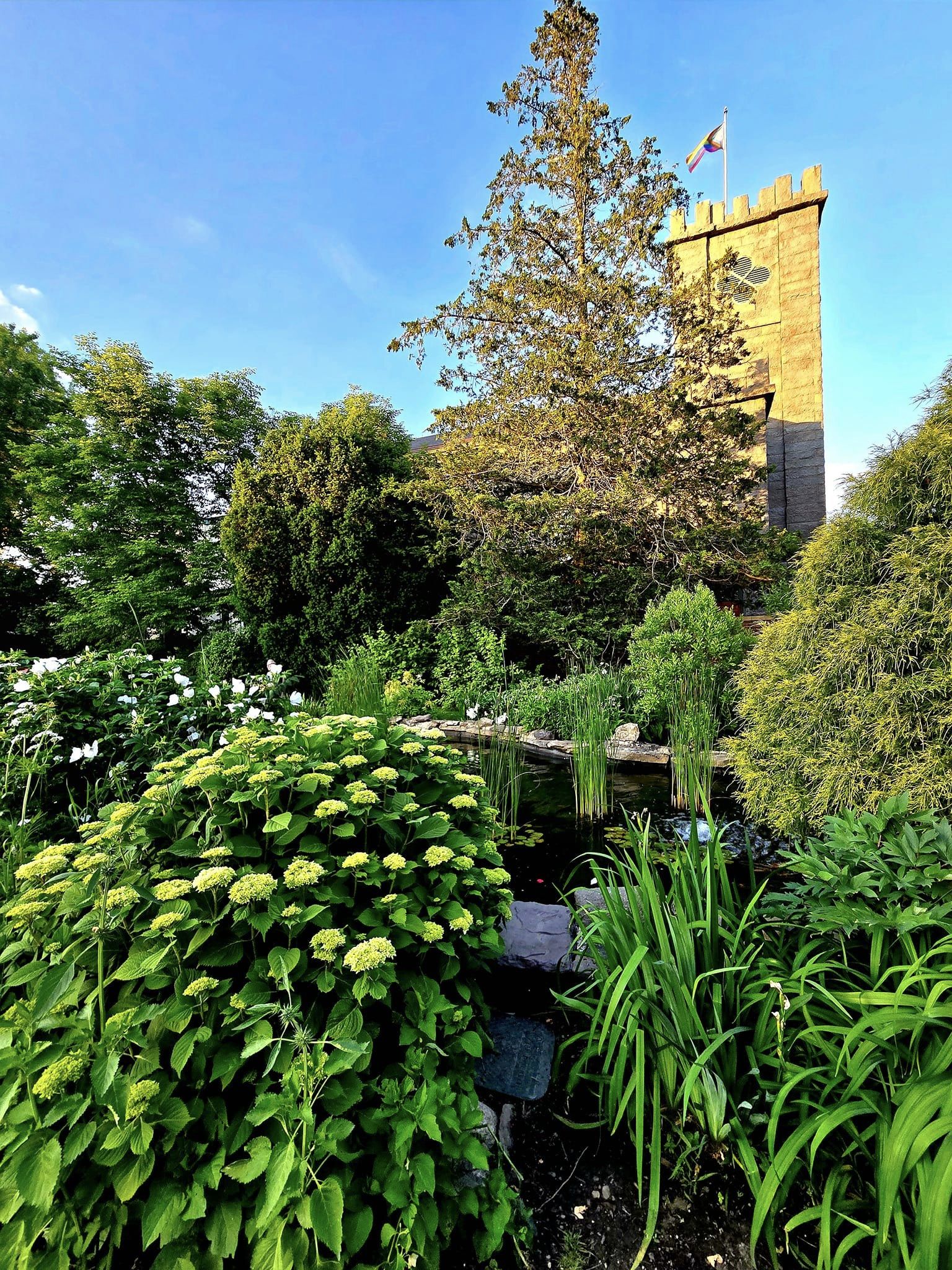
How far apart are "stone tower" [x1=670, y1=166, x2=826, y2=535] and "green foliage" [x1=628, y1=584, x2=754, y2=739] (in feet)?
25.3

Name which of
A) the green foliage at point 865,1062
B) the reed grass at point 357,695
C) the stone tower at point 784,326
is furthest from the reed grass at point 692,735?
the stone tower at point 784,326

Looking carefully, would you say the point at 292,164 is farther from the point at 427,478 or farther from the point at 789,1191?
the point at 789,1191

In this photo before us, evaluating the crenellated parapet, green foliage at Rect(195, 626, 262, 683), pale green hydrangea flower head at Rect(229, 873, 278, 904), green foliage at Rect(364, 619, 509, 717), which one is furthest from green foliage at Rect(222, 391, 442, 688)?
the crenellated parapet

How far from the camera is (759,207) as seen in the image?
10.8 metres

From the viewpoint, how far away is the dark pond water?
225 centimetres

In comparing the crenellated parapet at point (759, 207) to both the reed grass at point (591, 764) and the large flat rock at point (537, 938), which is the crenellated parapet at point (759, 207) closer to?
the reed grass at point (591, 764)

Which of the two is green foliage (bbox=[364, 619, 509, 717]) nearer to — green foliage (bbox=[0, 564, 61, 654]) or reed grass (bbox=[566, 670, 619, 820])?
reed grass (bbox=[566, 670, 619, 820])

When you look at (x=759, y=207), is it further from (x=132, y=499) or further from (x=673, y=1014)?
(x=673, y=1014)

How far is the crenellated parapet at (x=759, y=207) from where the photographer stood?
1048 cm

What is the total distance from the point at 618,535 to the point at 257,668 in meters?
5.89

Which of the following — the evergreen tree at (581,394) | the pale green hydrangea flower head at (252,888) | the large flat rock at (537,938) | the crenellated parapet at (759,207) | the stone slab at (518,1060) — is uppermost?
the crenellated parapet at (759,207)

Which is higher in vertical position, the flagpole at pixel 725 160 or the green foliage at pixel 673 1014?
the flagpole at pixel 725 160

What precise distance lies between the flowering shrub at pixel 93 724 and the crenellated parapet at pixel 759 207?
12.8 meters

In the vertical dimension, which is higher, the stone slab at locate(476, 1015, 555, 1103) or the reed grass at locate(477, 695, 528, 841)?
the reed grass at locate(477, 695, 528, 841)
